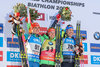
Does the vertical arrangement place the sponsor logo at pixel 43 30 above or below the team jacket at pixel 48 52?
above

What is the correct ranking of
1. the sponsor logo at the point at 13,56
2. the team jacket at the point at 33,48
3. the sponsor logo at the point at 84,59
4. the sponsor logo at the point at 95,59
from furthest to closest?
the sponsor logo at the point at 95,59
the sponsor logo at the point at 84,59
the sponsor logo at the point at 13,56
the team jacket at the point at 33,48

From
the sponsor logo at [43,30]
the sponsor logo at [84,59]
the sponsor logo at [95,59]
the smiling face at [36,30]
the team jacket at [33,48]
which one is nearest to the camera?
the team jacket at [33,48]

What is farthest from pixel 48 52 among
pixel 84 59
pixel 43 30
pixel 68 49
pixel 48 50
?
pixel 84 59

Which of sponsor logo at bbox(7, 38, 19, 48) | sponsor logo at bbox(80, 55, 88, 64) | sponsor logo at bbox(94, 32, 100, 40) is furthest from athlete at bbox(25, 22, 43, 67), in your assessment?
sponsor logo at bbox(94, 32, 100, 40)

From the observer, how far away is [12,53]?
5.14 m

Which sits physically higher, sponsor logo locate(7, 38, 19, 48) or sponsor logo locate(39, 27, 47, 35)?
sponsor logo locate(39, 27, 47, 35)

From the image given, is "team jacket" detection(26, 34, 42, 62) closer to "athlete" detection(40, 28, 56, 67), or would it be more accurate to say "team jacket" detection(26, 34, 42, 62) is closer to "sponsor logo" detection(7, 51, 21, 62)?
"athlete" detection(40, 28, 56, 67)

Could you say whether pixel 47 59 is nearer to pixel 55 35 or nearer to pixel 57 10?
pixel 55 35

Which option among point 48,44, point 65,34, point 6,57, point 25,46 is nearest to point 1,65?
point 6,57

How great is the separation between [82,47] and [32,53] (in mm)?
1117

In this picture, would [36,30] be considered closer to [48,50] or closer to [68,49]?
[48,50]

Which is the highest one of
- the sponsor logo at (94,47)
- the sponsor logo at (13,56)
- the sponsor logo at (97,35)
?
the sponsor logo at (97,35)

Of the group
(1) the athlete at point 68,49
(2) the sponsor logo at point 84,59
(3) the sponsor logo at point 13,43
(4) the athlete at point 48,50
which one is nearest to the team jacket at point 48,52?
(4) the athlete at point 48,50

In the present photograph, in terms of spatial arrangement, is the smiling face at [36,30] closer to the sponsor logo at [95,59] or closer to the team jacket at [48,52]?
the team jacket at [48,52]
